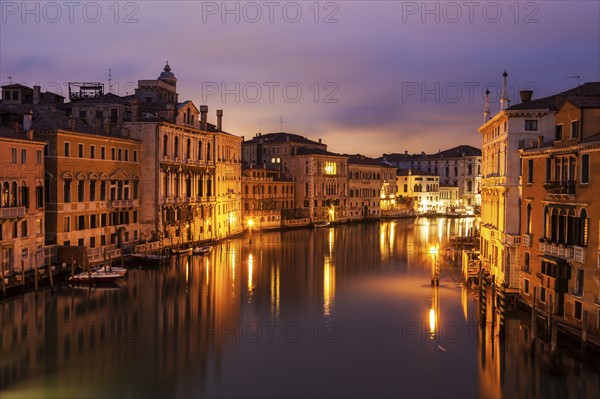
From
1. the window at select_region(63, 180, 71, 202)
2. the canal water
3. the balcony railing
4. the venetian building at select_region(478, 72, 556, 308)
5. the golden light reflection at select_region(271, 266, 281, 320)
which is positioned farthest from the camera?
the window at select_region(63, 180, 71, 202)

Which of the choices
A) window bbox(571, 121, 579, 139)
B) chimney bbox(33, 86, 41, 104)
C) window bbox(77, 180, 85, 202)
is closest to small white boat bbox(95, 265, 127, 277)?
window bbox(77, 180, 85, 202)

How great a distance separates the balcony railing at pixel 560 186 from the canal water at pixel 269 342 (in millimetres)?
3274

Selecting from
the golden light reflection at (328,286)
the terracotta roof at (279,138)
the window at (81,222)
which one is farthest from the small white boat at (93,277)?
the terracotta roof at (279,138)

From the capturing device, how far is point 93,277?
822 inches

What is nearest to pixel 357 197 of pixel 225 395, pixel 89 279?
pixel 89 279

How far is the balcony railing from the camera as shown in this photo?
46.4 feet

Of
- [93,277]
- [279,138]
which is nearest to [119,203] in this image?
[93,277]

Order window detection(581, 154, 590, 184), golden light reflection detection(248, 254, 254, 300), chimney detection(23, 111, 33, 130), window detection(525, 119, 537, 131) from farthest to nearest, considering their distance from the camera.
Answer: chimney detection(23, 111, 33, 130), golden light reflection detection(248, 254, 254, 300), window detection(525, 119, 537, 131), window detection(581, 154, 590, 184)

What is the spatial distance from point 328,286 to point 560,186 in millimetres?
9498

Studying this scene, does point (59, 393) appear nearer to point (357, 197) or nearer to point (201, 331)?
point (201, 331)

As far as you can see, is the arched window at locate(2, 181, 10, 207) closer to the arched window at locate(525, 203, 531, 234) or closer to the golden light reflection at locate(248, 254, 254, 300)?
the golden light reflection at locate(248, 254, 254, 300)

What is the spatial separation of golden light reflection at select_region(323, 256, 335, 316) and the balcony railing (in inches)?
257

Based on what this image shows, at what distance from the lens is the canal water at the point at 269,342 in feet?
39.4

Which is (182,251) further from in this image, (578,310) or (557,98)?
(578,310)
